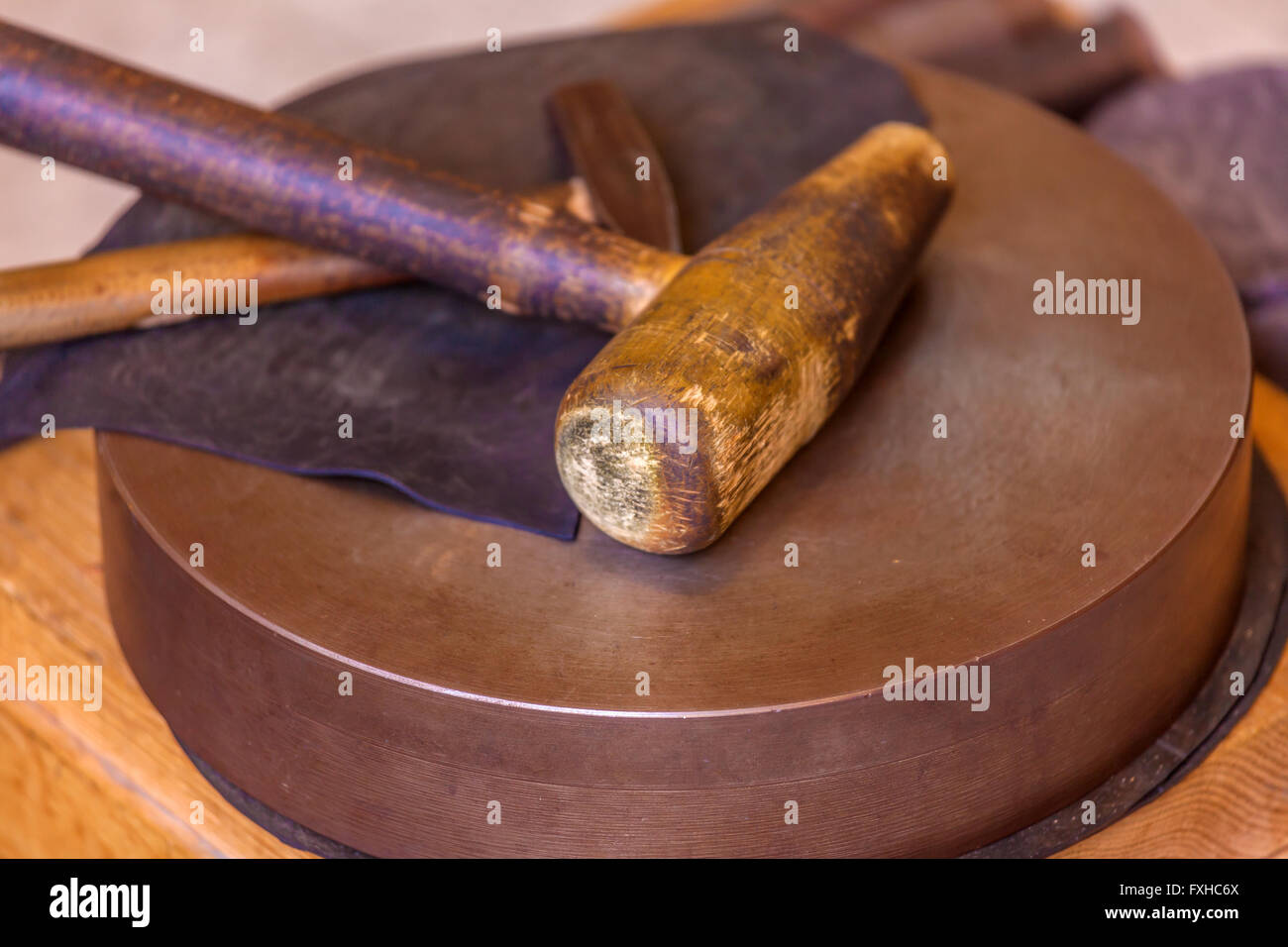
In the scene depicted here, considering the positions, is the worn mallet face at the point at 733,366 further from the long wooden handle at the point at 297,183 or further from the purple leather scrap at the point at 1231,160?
the purple leather scrap at the point at 1231,160

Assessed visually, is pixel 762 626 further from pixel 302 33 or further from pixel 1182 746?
pixel 302 33

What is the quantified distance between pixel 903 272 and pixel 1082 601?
14.0 inches

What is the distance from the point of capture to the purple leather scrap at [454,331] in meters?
1.21

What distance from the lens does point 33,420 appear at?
1262mm

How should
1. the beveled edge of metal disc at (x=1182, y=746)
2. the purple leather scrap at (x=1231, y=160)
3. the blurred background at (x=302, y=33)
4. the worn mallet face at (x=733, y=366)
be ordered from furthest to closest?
the blurred background at (x=302, y=33) → the purple leather scrap at (x=1231, y=160) → the beveled edge of metal disc at (x=1182, y=746) → the worn mallet face at (x=733, y=366)

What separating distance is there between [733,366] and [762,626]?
20cm

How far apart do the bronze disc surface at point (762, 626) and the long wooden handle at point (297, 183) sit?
9.0 inches

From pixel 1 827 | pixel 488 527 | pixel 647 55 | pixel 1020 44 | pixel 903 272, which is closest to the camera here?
pixel 488 527

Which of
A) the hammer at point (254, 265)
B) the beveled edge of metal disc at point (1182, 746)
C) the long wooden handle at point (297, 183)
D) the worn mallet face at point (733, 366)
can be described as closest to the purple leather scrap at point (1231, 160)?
the beveled edge of metal disc at point (1182, 746)

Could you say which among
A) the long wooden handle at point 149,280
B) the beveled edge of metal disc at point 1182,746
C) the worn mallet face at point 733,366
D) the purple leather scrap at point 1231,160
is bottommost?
the beveled edge of metal disc at point 1182,746

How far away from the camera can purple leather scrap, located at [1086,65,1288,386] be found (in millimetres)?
1650

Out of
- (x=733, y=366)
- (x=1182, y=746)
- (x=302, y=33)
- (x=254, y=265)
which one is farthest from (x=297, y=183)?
(x=302, y=33)
